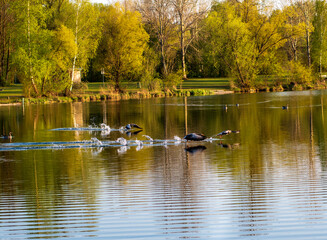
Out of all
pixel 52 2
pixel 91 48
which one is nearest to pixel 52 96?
pixel 91 48

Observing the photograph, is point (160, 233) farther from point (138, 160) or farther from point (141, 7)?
point (141, 7)

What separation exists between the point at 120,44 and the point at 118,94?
317 inches

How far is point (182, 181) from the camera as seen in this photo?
→ 16.3m

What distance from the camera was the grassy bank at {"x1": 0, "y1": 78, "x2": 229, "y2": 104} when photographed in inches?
2520

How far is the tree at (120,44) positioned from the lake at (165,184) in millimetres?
42645

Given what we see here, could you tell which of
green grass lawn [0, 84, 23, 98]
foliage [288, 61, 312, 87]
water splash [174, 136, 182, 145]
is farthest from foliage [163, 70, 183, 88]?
water splash [174, 136, 182, 145]

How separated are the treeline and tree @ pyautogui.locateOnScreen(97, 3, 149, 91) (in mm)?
137

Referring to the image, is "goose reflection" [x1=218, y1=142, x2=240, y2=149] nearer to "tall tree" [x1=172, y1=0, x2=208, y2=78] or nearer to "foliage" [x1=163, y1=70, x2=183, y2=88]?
"foliage" [x1=163, y1=70, x2=183, y2=88]

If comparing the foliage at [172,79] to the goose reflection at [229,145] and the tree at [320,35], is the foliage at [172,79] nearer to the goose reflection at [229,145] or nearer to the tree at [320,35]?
the tree at [320,35]

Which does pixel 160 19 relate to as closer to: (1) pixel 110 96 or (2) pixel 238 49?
(2) pixel 238 49

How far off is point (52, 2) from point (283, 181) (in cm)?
6232

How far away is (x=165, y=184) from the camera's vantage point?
15875 millimetres

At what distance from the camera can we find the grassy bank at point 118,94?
6400 centimetres

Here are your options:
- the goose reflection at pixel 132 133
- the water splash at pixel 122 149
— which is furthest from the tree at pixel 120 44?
the water splash at pixel 122 149
